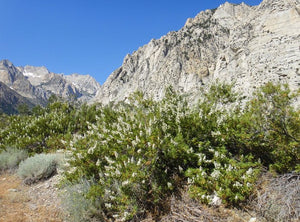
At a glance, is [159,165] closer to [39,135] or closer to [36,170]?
[36,170]

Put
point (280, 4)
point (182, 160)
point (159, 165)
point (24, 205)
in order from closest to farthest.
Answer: point (159, 165) < point (182, 160) < point (24, 205) < point (280, 4)

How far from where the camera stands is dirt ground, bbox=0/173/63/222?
4.14m

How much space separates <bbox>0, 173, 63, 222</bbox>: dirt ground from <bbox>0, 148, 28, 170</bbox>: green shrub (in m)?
1.64

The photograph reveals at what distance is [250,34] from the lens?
78.0ft

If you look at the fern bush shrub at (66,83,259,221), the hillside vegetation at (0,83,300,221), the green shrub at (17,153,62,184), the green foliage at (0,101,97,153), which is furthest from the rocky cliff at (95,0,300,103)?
the green foliage at (0,101,97,153)

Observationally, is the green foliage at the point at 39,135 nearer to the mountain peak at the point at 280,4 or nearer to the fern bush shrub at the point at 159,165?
the fern bush shrub at the point at 159,165

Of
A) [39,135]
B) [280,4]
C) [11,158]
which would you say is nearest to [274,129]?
[11,158]

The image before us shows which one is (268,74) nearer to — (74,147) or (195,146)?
(195,146)

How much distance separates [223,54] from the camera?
126ft

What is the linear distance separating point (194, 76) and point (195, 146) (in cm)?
6479

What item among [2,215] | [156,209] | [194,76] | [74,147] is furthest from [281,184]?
[194,76]

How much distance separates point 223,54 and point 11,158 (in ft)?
140

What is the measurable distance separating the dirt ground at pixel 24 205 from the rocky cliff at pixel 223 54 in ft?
17.6

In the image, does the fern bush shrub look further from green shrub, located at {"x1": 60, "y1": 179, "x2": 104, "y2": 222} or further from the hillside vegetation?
green shrub, located at {"x1": 60, "y1": 179, "x2": 104, "y2": 222}
